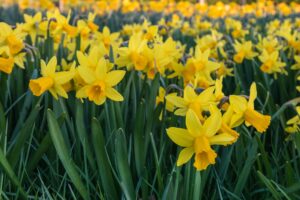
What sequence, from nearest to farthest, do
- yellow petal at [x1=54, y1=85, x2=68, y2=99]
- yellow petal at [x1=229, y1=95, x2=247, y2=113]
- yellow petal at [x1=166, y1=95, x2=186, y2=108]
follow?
yellow petal at [x1=229, y1=95, x2=247, y2=113] → yellow petal at [x1=166, y1=95, x2=186, y2=108] → yellow petal at [x1=54, y1=85, x2=68, y2=99]

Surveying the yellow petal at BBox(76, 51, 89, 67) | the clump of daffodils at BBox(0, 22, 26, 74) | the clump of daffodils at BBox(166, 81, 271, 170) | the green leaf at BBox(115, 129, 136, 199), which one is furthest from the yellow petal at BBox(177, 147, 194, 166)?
the clump of daffodils at BBox(0, 22, 26, 74)

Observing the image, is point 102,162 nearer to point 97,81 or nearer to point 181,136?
point 97,81

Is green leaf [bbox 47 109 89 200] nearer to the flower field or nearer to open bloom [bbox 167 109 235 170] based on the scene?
the flower field

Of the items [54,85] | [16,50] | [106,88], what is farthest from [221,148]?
[16,50]

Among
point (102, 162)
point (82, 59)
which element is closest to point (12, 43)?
point (82, 59)

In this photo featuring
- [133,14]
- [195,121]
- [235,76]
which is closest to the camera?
[195,121]

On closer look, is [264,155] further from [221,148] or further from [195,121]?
[195,121]

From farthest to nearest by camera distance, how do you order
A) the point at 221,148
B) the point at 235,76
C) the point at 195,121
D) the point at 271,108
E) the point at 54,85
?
the point at 235,76
the point at 271,108
the point at 221,148
the point at 54,85
the point at 195,121

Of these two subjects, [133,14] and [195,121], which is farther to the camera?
[133,14]

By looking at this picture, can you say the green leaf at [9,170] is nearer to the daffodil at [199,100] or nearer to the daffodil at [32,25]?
the daffodil at [199,100]

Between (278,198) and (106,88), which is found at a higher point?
(106,88)

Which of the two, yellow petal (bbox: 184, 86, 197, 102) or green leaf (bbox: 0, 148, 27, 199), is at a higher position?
yellow petal (bbox: 184, 86, 197, 102)
